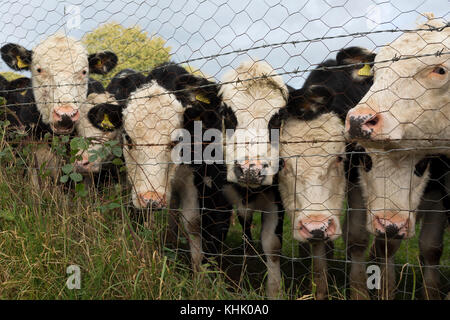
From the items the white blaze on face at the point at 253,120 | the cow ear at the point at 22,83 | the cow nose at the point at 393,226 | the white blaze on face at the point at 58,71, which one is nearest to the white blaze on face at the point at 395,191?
the cow nose at the point at 393,226

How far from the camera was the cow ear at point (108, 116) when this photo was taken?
14.5 feet

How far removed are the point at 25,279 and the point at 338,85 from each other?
3.30 meters

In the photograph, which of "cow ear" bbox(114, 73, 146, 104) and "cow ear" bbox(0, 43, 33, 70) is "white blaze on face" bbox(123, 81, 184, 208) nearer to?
"cow ear" bbox(114, 73, 146, 104)

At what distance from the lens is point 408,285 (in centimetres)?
440

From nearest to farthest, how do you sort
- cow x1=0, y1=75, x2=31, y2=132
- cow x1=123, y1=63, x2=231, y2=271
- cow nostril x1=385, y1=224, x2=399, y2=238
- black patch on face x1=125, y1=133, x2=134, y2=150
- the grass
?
the grass < cow nostril x1=385, y1=224, x2=399, y2=238 < cow x1=123, y1=63, x2=231, y2=271 < black patch on face x1=125, y1=133, x2=134, y2=150 < cow x1=0, y1=75, x2=31, y2=132

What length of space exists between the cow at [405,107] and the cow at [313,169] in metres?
0.39

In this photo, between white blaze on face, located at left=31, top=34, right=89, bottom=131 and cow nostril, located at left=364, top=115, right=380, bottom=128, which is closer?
cow nostril, located at left=364, top=115, right=380, bottom=128

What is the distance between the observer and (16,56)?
5.56 m

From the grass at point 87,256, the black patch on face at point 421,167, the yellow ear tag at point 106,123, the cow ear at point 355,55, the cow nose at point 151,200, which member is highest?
the cow ear at point 355,55

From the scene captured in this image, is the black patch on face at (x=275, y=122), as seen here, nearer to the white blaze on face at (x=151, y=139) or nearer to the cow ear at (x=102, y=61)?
the white blaze on face at (x=151, y=139)

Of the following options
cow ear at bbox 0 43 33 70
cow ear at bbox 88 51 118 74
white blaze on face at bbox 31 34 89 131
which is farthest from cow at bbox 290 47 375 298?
cow ear at bbox 0 43 33 70

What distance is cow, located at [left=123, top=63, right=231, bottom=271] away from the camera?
3922mm

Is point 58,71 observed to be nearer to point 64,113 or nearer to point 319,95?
point 64,113
